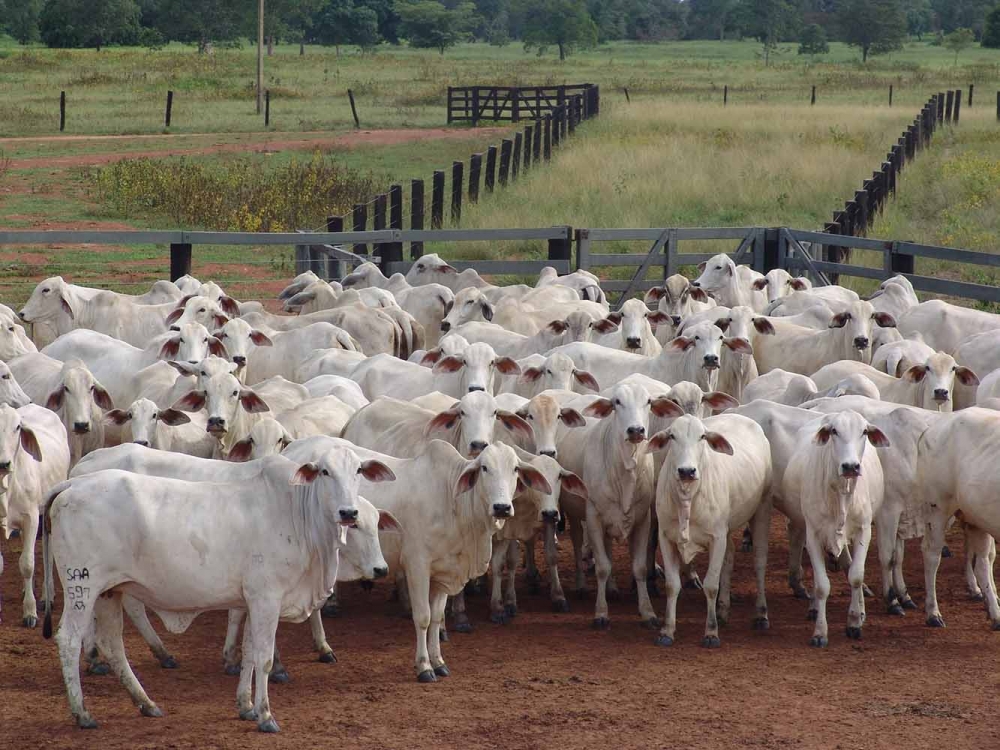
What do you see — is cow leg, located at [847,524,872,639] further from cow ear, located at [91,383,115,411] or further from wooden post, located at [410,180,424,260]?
wooden post, located at [410,180,424,260]

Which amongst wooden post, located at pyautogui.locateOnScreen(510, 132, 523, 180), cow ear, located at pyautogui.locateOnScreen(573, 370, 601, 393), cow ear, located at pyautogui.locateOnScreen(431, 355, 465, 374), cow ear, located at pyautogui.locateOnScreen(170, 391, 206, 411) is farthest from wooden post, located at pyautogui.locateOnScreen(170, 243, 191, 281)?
wooden post, located at pyautogui.locateOnScreen(510, 132, 523, 180)

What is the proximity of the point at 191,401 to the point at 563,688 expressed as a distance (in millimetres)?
3364

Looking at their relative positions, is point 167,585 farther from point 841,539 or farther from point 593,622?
point 841,539

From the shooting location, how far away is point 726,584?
9.22 meters

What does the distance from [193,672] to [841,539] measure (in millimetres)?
3806

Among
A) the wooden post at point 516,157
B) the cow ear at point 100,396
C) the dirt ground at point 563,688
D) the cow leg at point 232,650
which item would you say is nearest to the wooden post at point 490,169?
the wooden post at point 516,157

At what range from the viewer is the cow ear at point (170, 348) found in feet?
37.5

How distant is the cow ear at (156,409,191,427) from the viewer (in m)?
9.32

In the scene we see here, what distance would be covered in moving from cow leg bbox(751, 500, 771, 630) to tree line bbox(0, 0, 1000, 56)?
70.0 m

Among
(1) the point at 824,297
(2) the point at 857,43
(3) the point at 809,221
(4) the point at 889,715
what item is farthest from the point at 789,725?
(2) the point at 857,43

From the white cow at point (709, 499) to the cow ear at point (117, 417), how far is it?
3345 millimetres

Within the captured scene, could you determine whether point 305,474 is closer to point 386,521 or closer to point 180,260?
point 386,521

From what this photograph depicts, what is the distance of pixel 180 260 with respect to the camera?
1669cm

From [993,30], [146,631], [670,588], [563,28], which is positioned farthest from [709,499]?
[993,30]
